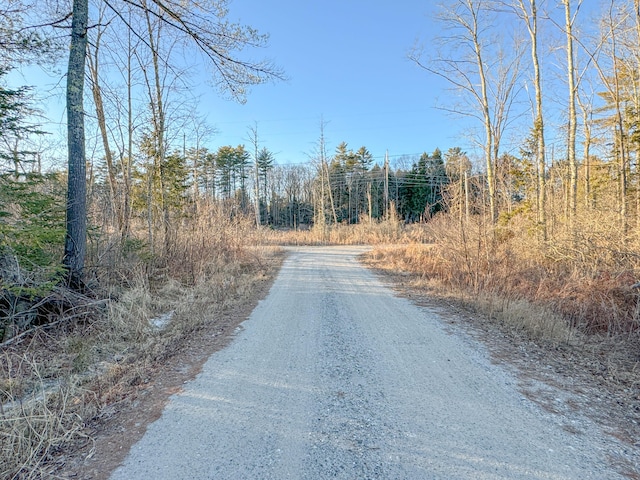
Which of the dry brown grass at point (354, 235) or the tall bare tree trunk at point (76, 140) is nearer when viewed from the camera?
the tall bare tree trunk at point (76, 140)

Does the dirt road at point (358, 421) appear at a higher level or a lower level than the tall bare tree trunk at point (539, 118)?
lower

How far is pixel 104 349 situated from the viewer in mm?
4238

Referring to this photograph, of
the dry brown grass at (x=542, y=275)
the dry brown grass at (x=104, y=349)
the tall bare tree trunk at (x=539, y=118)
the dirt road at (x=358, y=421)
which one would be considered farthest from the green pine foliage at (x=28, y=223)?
the tall bare tree trunk at (x=539, y=118)

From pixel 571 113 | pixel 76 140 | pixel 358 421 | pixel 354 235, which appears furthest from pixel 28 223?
pixel 354 235

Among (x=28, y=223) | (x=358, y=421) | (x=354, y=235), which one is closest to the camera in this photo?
(x=358, y=421)

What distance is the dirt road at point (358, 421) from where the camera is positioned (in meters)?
2.09

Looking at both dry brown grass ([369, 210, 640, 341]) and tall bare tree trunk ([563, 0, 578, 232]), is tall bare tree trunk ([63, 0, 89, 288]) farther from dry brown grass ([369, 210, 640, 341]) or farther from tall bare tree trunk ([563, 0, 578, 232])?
tall bare tree trunk ([563, 0, 578, 232])

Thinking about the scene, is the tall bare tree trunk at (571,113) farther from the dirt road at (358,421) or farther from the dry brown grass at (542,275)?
the dirt road at (358,421)

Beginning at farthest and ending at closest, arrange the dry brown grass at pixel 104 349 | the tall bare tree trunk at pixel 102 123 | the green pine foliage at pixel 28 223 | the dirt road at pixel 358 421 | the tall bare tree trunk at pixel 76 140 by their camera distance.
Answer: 1. the tall bare tree trunk at pixel 102 123
2. the tall bare tree trunk at pixel 76 140
3. the green pine foliage at pixel 28 223
4. the dry brown grass at pixel 104 349
5. the dirt road at pixel 358 421

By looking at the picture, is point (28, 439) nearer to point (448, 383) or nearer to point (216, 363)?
point (216, 363)

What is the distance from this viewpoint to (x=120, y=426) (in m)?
2.59

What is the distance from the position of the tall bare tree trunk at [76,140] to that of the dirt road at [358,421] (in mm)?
3642

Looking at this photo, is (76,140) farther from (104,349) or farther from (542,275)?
(542,275)

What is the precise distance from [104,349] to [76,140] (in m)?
4.06
